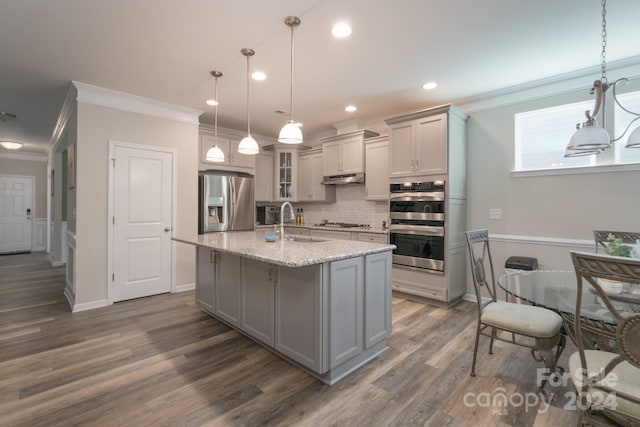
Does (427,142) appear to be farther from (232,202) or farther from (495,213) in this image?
(232,202)

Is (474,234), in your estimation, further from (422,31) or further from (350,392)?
(422,31)

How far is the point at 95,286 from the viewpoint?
373 centimetres

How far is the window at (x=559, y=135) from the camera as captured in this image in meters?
3.02

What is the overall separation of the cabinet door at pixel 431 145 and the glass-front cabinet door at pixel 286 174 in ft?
8.85

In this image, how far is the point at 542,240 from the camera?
3.45 m

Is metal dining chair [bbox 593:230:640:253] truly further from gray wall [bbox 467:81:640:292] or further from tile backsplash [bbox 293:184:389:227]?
tile backsplash [bbox 293:184:389:227]

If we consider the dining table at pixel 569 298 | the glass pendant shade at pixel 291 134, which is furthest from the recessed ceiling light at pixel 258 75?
the dining table at pixel 569 298

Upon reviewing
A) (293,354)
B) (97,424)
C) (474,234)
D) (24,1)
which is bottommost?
(97,424)

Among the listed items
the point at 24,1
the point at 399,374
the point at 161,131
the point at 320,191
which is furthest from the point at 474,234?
the point at 161,131

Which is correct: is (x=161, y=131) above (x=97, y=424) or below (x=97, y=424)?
above

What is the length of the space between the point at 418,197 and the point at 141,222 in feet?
12.5

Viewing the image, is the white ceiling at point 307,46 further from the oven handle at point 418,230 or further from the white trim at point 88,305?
the white trim at point 88,305

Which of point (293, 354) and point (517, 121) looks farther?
point (517, 121)

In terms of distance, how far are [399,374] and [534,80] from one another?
11.6 feet
